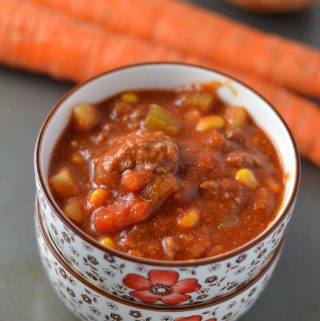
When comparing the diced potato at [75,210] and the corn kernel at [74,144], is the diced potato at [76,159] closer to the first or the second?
the corn kernel at [74,144]

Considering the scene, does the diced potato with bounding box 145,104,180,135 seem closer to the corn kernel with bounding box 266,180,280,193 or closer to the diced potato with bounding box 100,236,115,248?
the corn kernel with bounding box 266,180,280,193

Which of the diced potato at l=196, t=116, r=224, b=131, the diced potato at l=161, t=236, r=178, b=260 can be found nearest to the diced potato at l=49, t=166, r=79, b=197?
the diced potato at l=161, t=236, r=178, b=260

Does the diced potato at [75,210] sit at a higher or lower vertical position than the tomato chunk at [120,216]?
lower

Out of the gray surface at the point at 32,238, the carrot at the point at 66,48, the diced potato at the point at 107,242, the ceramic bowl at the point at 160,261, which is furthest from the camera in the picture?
the carrot at the point at 66,48

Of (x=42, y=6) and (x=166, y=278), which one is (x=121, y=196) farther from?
(x=42, y=6)

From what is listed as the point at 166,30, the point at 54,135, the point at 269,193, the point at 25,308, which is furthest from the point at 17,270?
the point at 166,30

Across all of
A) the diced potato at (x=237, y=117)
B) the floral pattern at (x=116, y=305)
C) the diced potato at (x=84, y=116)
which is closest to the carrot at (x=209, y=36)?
the diced potato at (x=237, y=117)

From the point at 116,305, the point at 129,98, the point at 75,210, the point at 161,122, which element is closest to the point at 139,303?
the point at 116,305
